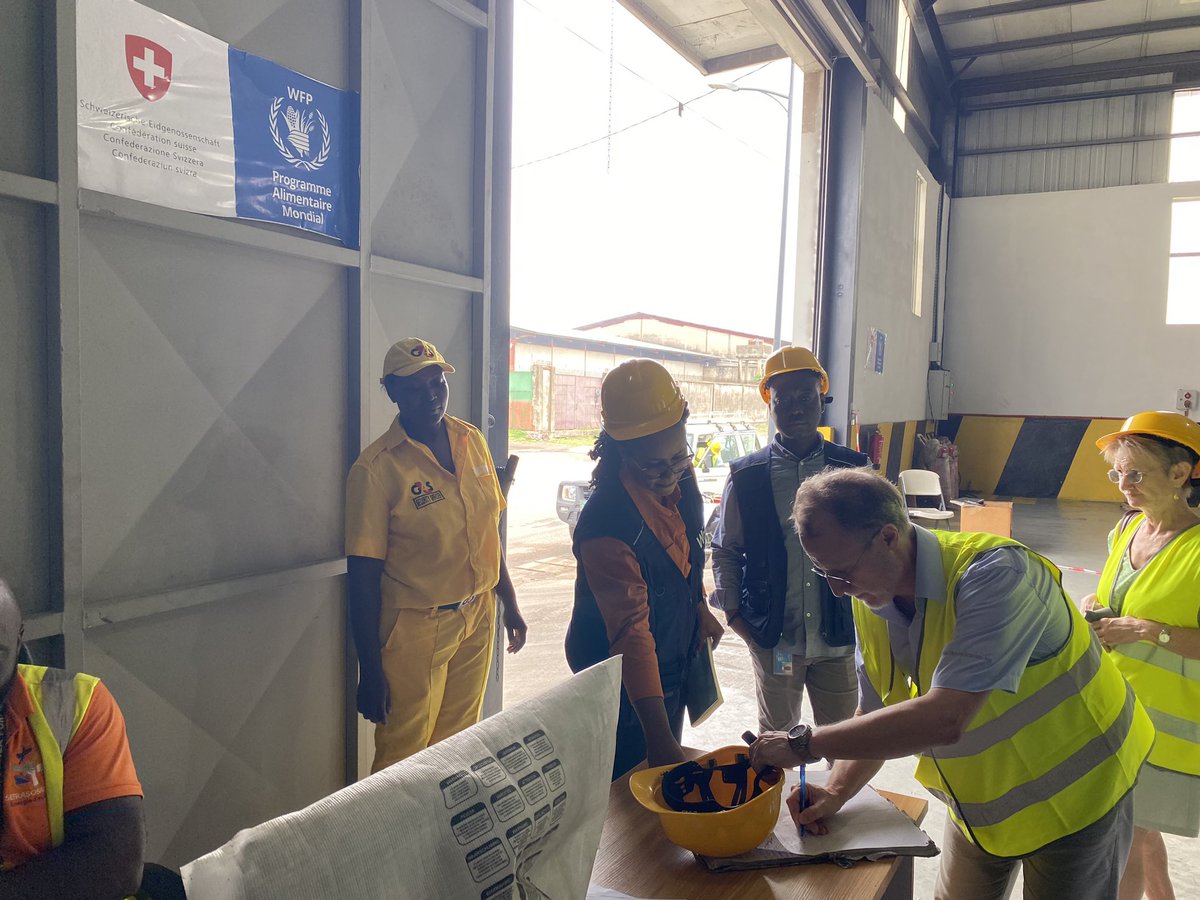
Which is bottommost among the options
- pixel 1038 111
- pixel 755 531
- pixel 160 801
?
pixel 160 801

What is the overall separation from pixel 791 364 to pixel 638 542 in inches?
52.2

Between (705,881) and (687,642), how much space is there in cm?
72

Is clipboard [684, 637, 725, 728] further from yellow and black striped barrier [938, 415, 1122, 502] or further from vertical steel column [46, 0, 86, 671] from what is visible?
yellow and black striped barrier [938, 415, 1122, 502]

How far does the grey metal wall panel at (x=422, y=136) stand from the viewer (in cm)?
282

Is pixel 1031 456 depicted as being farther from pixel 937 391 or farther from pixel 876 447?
pixel 876 447

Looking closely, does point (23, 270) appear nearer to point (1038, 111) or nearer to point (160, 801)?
point (160, 801)

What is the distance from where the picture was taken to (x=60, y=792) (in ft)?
4.33

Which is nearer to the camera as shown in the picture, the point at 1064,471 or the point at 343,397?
the point at 343,397

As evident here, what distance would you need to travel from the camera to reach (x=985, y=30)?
1013cm

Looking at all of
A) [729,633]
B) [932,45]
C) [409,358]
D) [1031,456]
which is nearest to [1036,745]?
[409,358]

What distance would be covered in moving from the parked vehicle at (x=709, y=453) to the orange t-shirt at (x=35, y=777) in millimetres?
7291

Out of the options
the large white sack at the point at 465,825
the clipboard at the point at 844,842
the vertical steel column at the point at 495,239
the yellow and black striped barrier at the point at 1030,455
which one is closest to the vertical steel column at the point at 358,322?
the vertical steel column at the point at 495,239

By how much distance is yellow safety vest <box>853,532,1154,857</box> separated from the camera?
1.56 m

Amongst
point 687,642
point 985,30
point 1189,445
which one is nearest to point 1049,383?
point 985,30
